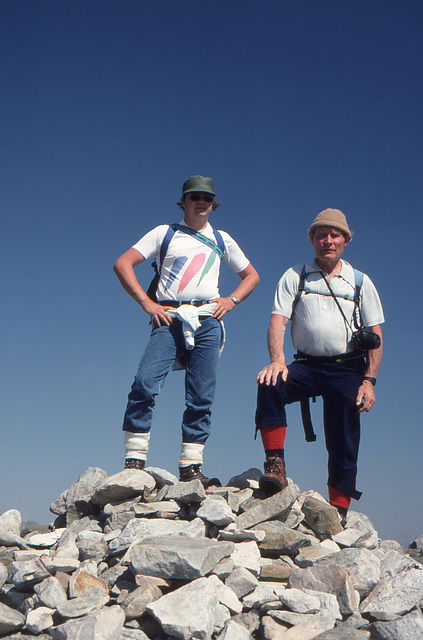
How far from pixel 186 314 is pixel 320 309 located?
1.66m

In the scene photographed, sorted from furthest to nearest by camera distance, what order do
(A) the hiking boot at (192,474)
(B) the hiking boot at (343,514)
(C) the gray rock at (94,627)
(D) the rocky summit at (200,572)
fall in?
1. (A) the hiking boot at (192,474)
2. (B) the hiking boot at (343,514)
3. (D) the rocky summit at (200,572)
4. (C) the gray rock at (94,627)

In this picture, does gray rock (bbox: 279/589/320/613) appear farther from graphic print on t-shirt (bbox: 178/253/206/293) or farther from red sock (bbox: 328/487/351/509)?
graphic print on t-shirt (bbox: 178/253/206/293)

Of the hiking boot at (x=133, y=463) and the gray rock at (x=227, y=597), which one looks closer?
the gray rock at (x=227, y=597)

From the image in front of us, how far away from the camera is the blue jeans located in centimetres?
771

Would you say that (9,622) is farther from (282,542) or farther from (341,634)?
(341,634)

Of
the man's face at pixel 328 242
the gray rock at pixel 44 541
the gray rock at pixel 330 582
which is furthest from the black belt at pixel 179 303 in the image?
the gray rock at pixel 330 582

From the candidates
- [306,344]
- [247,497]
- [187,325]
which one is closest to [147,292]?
[187,325]

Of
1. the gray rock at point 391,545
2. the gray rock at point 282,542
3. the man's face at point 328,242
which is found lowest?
the gray rock at point 391,545

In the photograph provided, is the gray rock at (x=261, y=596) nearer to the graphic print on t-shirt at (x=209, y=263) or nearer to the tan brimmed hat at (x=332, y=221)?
the graphic print on t-shirt at (x=209, y=263)

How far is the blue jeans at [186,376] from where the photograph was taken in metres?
7.71

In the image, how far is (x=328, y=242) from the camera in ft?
25.2

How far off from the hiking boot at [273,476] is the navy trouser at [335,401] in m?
0.45

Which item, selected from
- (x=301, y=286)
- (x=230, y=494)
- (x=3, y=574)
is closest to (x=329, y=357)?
(x=301, y=286)

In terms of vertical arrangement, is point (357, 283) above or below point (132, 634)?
above
